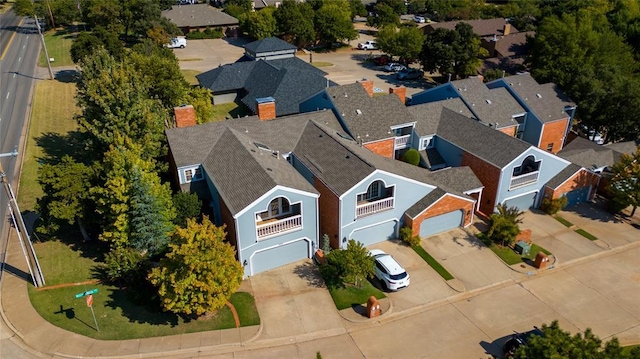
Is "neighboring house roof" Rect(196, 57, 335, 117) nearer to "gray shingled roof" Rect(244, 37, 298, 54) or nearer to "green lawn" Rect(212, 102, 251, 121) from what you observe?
"green lawn" Rect(212, 102, 251, 121)

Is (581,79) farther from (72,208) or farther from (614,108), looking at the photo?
(72,208)

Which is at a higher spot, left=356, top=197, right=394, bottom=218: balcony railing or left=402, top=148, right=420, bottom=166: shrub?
left=356, top=197, right=394, bottom=218: balcony railing

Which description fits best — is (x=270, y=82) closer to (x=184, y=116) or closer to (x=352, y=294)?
(x=184, y=116)

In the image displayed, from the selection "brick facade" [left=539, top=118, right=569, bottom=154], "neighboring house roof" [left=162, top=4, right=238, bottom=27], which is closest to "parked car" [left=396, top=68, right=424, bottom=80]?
"brick facade" [left=539, top=118, right=569, bottom=154]

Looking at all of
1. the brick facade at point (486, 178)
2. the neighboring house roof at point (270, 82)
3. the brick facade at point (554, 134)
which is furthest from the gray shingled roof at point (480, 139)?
the neighboring house roof at point (270, 82)

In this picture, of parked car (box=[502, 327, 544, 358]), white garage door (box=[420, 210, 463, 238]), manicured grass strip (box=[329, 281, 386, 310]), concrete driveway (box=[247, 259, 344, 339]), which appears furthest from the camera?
white garage door (box=[420, 210, 463, 238])

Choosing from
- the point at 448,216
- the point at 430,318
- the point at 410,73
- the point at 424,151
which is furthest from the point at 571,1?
the point at 430,318

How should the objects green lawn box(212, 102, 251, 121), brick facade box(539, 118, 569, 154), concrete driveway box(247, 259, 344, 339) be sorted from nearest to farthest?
concrete driveway box(247, 259, 344, 339) < brick facade box(539, 118, 569, 154) < green lawn box(212, 102, 251, 121)
